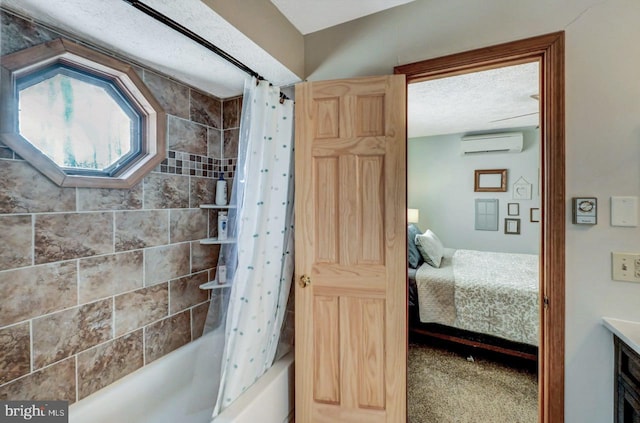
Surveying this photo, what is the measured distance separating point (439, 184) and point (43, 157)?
4719 mm

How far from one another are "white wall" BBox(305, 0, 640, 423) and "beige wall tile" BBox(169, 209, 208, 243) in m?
2.08

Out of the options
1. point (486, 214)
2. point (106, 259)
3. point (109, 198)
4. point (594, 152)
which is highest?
point (594, 152)

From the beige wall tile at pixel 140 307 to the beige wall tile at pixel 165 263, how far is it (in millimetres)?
60

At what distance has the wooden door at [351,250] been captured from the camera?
1.43 meters

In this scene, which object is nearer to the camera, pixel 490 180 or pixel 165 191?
pixel 165 191

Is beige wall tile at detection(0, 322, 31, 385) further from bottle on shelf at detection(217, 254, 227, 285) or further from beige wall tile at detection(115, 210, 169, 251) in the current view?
bottle on shelf at detection(217, 254, 227, 285)

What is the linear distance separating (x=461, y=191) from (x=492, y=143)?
842 millimetres

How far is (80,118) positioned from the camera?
55.0 inches

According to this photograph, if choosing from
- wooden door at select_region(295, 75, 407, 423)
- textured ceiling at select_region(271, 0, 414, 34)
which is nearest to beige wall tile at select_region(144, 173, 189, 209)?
wooden door at select_region(295, 75, 407, 423)

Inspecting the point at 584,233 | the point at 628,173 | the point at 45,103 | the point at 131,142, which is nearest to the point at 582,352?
the point at 584,233

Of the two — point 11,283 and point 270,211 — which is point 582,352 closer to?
point 270,211

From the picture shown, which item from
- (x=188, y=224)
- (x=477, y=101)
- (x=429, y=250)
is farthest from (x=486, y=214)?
(x=188, y=224)

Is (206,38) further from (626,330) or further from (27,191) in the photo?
(626,330)

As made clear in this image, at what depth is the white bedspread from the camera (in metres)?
2.13
